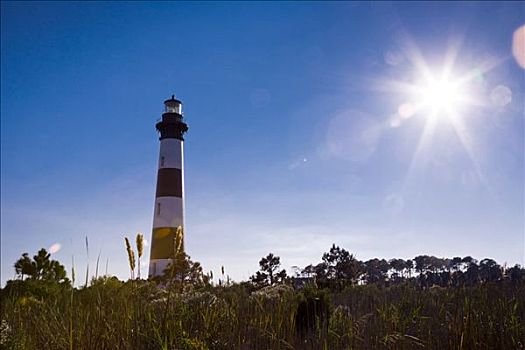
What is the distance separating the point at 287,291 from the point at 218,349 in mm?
2326

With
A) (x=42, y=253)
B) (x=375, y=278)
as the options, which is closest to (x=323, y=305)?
(x=375, y=278)

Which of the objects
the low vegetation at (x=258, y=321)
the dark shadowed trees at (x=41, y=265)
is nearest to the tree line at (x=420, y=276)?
the low vegetation at (x=258, y=321)

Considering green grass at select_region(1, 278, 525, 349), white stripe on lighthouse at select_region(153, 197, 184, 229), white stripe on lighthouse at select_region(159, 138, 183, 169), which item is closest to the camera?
green grass at select_region(1, 278, 525, 349)

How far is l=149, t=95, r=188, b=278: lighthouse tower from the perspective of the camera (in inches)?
992

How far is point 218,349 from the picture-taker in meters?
4.23

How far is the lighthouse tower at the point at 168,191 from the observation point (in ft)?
82.7

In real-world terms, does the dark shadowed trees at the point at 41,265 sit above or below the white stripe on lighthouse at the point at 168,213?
below

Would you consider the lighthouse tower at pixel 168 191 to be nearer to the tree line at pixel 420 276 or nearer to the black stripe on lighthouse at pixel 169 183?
the black stripe on lighthouse at pixel 169 183

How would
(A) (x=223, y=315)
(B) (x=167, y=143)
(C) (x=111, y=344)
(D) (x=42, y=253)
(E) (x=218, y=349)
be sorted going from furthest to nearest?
1. (B) (x=167, y=143)
2. (D) (x=42, y=253)
3. (A) (x=223, y=315)
4. (E) (x=218, y=349)
5. (C) (x=111, y=344)

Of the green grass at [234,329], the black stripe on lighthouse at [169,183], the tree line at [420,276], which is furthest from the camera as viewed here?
the black stripe on lighthouse at [169,183]

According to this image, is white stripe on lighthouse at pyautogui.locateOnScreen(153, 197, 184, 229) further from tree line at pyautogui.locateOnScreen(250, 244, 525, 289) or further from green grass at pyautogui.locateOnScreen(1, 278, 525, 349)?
green grass at pyautogui.locateOnScreen(1, 278, 525, 349)

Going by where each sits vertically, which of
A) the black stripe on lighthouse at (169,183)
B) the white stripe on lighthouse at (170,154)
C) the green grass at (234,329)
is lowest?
the green grass at (234,329)

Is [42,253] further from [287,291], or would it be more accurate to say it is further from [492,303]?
[492,303]

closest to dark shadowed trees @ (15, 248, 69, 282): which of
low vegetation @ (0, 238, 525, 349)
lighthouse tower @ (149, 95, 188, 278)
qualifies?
lighthouse tower @ (149, 95, 188, 278)
